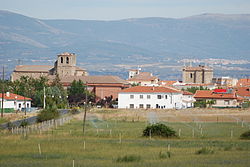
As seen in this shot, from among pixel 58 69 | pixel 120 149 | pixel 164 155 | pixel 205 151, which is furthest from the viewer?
pixel 58 69

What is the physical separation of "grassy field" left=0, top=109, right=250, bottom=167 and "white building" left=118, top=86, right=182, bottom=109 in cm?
5352

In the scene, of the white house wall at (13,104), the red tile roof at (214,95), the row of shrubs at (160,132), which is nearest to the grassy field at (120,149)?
the row of shrubs at (160,132)

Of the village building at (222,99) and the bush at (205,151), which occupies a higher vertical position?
the village building at (222,99)

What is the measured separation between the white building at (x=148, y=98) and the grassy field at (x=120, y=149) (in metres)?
53.5

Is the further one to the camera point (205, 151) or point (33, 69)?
point (33, 69)

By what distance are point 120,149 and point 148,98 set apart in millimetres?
67142

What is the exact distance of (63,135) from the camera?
152ft

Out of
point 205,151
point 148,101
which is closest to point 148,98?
point 148,101

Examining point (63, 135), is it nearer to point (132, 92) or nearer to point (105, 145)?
point (105, 145)

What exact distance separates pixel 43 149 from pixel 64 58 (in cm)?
12935

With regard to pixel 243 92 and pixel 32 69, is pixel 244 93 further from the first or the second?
pixel 32 69

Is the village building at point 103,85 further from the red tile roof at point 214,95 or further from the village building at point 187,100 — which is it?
the red tile roof at point 214,95

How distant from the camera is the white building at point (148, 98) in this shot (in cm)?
10394

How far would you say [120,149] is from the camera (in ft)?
121
